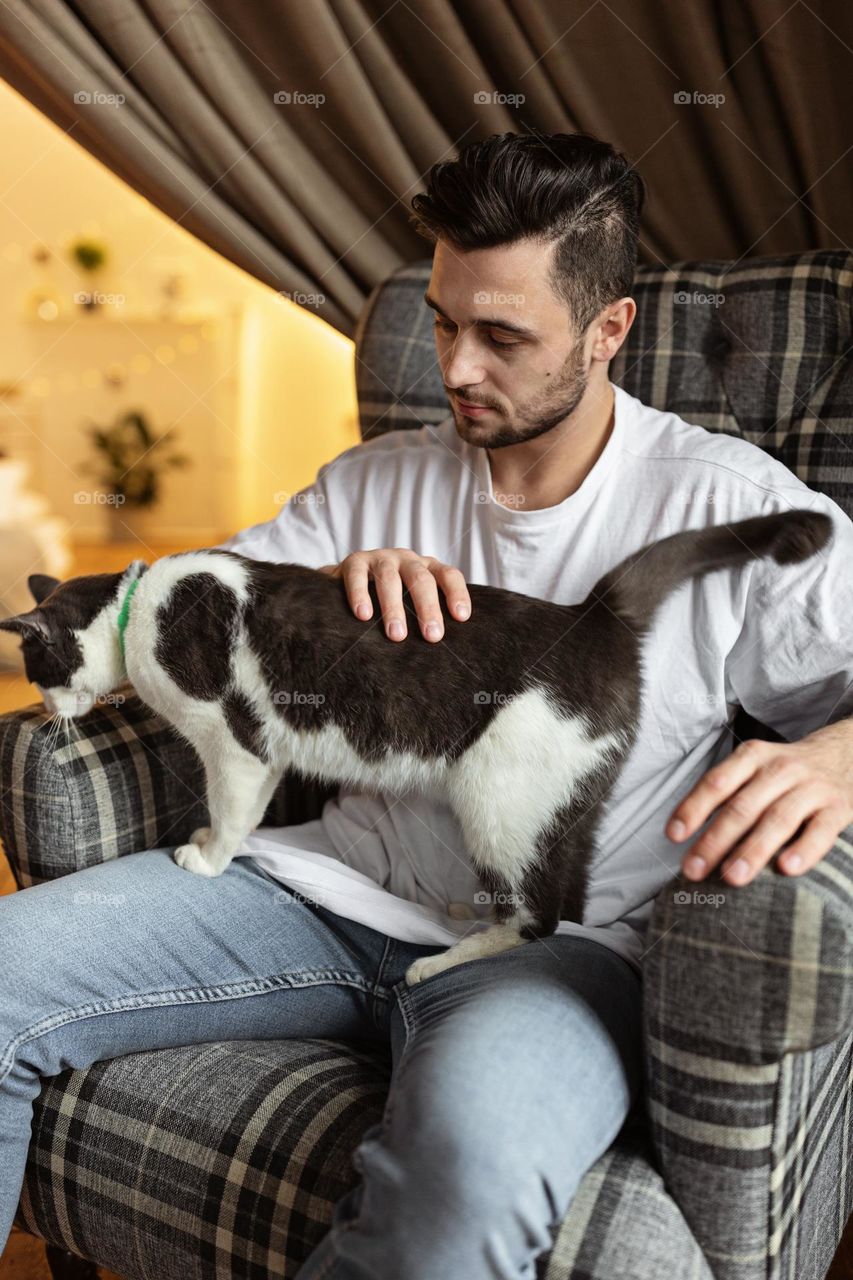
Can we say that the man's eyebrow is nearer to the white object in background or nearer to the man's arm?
the man's arm

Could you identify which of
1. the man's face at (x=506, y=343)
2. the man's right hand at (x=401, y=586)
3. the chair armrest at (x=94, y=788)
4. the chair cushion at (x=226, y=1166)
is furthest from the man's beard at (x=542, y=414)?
the chair cushion at (x=226, y=1166)

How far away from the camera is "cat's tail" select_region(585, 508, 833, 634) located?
1.12 meters

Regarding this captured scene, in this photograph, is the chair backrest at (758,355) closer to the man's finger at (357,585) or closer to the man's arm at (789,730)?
the man's arm at (789,730)

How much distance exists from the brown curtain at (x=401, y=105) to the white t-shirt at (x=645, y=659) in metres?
0.66

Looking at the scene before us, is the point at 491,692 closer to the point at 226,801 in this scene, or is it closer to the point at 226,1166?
the point at 226,801

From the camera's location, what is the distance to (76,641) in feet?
4.29

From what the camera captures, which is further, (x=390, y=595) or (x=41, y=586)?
(x=41, y=586)

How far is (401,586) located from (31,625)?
1.49ft

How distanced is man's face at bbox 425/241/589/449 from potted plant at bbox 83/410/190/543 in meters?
4.24

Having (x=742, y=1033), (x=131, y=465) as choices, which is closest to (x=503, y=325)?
(x=742, y=1033)

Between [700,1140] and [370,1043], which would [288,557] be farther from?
[700,1140]

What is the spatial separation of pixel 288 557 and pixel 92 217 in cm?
467

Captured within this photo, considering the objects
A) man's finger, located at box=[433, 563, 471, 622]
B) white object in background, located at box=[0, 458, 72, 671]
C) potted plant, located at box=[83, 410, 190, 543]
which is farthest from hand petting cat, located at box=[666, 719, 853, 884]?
potted plant, located at box=[83, 410, 190, 543]

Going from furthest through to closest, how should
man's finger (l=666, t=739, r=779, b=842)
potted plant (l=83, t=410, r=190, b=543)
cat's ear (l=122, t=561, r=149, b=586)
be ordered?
potted plant (l=83, t=410, r=190, b=543)
cat's ear (l=122, t=561, r=149, b=586)
man's finger (l=666, t=739, r=779, b=842)
